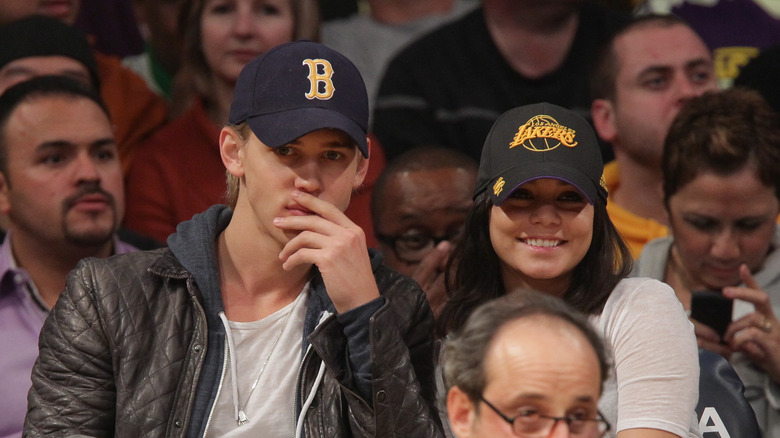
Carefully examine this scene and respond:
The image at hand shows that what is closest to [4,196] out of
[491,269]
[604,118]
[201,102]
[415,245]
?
[201,102]

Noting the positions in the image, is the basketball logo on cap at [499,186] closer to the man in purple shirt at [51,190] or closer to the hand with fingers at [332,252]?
Answer: the hand with fingers at [332,252]

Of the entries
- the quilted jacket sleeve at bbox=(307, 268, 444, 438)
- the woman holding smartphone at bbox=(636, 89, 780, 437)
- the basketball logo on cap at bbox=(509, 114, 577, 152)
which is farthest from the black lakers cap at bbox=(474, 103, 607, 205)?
the woman holding smartphone at bbox=(636, 89, 780, 437)

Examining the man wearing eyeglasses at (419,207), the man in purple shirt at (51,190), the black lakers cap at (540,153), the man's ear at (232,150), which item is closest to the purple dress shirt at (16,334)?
the man in purple shirt at (51,190)

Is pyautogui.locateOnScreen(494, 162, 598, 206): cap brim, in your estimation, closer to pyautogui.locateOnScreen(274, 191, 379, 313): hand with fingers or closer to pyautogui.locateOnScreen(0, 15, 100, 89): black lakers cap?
pyautogui.locateOnScreen(274, 191, 379, 313): hand with fingers

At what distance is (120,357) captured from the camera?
255 cm

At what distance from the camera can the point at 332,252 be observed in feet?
8.36

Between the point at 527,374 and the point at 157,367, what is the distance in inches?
35.8

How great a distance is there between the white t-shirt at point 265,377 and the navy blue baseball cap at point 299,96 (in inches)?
16.6

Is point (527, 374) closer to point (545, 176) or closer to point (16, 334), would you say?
point (545, 176)

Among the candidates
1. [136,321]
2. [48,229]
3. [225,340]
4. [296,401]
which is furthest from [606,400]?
[48,229]

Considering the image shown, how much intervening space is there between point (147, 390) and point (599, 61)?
2.49 m

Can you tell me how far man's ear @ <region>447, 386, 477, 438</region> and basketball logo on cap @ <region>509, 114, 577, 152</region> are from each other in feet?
2.52

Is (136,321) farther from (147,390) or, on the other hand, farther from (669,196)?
(669,196)

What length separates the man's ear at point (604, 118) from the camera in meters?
4.33
